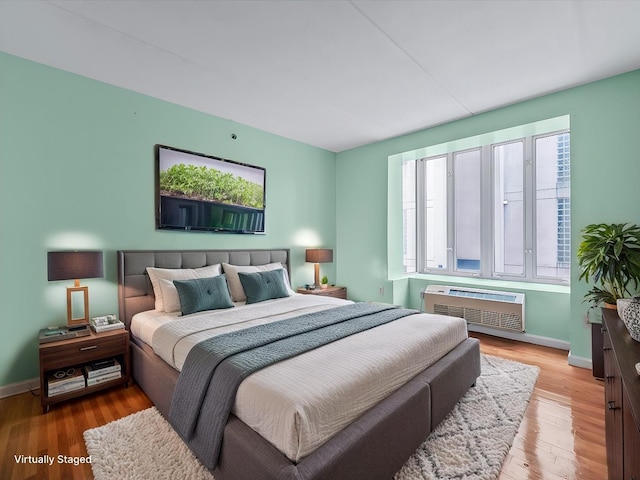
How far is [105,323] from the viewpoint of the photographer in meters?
2.64

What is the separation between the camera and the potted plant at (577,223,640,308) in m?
2.43

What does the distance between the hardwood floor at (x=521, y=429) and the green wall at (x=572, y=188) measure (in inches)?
33.8

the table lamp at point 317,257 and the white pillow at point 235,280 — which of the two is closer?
the white pillow at point 235,280

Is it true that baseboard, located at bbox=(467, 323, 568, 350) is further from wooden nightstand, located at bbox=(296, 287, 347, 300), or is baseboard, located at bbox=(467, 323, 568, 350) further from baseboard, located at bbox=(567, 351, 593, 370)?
wooden nightstand, located at bbox=(296, 287, 347, 300)

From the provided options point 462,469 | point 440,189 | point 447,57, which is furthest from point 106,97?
point 440,189

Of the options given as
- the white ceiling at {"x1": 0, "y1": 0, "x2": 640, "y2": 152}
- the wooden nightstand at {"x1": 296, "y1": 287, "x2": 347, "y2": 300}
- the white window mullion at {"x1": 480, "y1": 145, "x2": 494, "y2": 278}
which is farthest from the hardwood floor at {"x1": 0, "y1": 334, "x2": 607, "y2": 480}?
the white ceiling at {"x1": 0, "y1": 0, "x2": 640, "y2": 152}

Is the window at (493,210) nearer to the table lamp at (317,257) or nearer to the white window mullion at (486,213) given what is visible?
the white window mullion at (486,213)

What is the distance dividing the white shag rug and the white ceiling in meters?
2.74

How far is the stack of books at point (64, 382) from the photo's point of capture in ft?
7.39

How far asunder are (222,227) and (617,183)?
4.05m

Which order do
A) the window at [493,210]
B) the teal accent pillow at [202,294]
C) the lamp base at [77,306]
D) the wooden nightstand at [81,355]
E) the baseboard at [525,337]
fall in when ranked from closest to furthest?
1. the wooden nightstand at [81,355]
2. the lamp base at [77,306]
3. the teal accent pillow at [202,294]
4. the baseboard at [525,337]
5. the window at [493,210]

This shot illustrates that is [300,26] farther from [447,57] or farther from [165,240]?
[165,240]

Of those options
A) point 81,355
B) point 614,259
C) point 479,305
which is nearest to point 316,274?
point 479,305

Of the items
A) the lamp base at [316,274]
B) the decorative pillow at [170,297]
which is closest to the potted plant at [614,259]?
the lamp base at [316,274]
